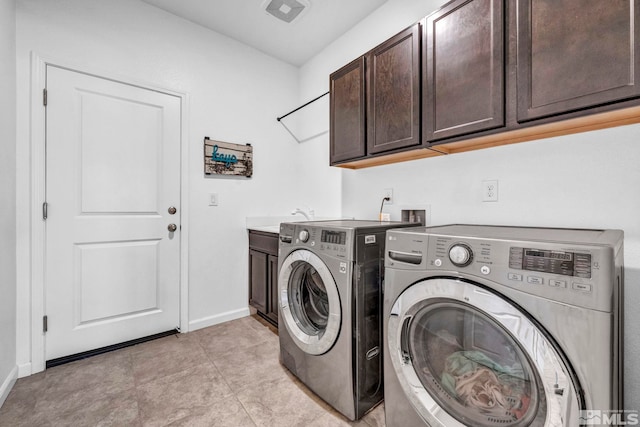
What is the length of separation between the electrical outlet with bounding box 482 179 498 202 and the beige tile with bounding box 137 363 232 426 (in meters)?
1.84

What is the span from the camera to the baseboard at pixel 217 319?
2.37m

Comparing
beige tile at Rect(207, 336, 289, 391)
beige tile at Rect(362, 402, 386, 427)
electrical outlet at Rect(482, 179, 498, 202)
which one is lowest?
beige tile at Rect(362, 402, 386, 427)

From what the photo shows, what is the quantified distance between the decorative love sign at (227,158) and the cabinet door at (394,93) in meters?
1.32

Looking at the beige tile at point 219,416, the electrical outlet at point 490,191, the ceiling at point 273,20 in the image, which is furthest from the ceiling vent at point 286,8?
the beige tile at point 219,416

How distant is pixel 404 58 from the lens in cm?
162

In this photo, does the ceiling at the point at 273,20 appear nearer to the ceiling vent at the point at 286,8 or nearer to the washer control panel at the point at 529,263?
the ceiling vent at the point at 286,8

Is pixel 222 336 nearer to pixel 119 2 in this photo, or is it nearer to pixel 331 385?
pixel 331 385

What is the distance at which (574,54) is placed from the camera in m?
1.04

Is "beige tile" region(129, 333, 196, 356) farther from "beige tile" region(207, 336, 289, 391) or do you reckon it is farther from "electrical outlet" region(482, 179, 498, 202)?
"electrical outlet" region(482, 179, 498, 202)

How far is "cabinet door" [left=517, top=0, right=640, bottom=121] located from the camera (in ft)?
3.10

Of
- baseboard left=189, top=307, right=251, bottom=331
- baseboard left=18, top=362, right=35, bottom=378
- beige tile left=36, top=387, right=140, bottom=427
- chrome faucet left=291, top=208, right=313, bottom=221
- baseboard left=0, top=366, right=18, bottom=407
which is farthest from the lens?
chrome faucet left=291, top=208, right=313, bottom=221

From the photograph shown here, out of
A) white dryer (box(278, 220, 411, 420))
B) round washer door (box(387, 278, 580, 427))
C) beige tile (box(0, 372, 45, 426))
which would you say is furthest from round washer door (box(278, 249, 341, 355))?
beige tile (box(0, 372, 45, 426))

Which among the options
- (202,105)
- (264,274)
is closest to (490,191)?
(264,274)

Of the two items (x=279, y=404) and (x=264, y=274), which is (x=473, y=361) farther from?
(x=264, y=274)
